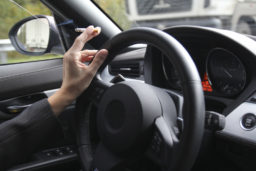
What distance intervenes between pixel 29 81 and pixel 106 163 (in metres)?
1.06

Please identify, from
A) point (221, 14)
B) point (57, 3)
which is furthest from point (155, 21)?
point (57, 3)

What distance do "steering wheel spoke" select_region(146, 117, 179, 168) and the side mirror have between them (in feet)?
4.58

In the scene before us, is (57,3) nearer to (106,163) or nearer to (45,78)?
(45,78)

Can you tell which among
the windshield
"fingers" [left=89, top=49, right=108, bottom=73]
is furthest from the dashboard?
the windshield

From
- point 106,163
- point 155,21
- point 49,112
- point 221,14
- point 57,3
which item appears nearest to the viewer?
point 106,163

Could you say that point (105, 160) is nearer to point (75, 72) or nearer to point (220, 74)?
point (75, 72)

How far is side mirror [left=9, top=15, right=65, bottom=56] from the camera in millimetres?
2266

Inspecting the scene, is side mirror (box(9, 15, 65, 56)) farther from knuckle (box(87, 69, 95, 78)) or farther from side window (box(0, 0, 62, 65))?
knuckle (box(87, 69, 95, 78))

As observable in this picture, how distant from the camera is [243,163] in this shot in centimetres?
142

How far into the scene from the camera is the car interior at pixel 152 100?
1.08 metres

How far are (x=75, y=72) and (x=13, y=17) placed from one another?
105 centimetres

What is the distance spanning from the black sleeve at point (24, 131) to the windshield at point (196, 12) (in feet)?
14.5

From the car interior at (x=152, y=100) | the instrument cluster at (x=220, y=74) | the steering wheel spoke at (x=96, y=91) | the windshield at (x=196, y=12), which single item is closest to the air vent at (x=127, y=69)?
the car interior at (x=152, y=100)

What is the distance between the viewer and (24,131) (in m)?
1.38
